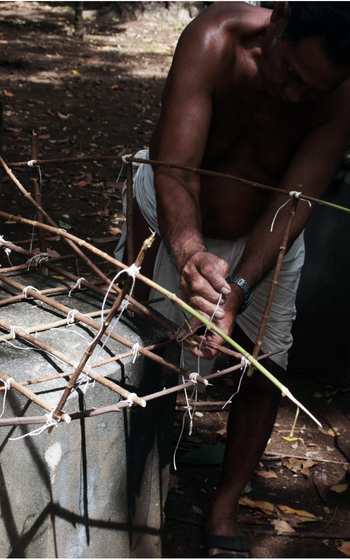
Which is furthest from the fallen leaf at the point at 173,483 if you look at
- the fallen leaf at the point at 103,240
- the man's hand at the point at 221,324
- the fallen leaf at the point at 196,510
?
the fallen leaf at the point at 103,240

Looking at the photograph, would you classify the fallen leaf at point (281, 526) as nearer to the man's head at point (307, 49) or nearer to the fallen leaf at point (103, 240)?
the man's head at point (307, 49)

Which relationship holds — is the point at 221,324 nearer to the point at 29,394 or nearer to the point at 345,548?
the point at 29,394

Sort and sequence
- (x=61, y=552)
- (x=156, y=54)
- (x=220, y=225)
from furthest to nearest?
(x=156, y=54) → (x=220, y=225) → (x=61, y=552)

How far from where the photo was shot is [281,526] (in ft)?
7.50

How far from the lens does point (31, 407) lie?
1371mm

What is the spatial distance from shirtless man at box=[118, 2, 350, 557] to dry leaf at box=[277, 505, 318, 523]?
0.33 m

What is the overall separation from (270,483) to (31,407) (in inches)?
60.9

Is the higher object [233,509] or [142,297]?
[142,297]

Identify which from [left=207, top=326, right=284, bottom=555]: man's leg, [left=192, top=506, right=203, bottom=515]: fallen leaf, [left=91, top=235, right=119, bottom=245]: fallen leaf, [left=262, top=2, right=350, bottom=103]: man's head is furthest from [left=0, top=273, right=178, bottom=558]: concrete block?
[left=91, top=235, right=119, bottom=245]: fallen leaf

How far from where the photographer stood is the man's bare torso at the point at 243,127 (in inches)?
74.8

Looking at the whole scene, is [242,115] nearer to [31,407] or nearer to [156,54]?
[31,407]

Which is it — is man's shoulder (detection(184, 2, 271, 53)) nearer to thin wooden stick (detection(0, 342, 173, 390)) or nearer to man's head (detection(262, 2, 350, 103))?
man's head (detection(262, 2, 350, 103))

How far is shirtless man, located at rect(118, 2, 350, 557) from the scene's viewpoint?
163 cm

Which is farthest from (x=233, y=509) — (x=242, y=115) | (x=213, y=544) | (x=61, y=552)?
(x=242, y=115)
